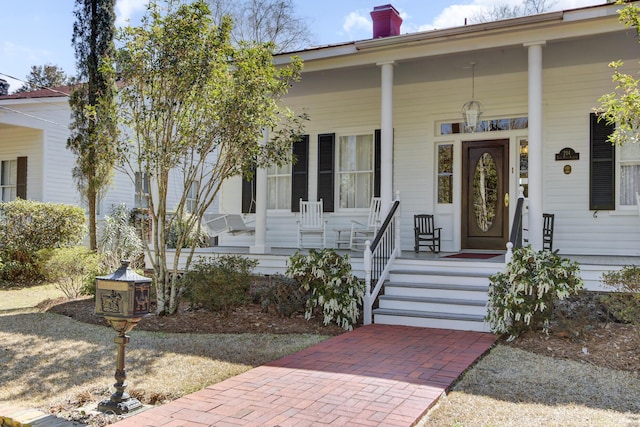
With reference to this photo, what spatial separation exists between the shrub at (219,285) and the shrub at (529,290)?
315 centimetres

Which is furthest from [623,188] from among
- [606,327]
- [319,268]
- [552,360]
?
[319,268]

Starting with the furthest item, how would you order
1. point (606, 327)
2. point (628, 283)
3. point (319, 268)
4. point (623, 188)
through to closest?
point (623, 188), point (319, 268), point (606, 327), point (628, 283)

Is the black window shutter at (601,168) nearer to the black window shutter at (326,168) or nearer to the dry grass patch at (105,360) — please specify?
the black window shutter at (326,168)

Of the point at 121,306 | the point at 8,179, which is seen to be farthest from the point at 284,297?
the point at 8,179

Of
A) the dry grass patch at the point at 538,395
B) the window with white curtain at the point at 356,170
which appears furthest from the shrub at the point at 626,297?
the window with white curtain at the point at 356,170

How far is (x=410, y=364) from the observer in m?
5.11

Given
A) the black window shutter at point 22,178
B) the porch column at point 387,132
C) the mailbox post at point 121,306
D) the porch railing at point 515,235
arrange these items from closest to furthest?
the mailbox post at point 121,306
the porch railing at point 515,235
the porch column at point 387,132
the black window shutter at point 22,178

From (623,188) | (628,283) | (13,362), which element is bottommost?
(13,362)

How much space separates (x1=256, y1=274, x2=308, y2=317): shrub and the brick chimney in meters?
4.75

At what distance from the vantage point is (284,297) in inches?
289

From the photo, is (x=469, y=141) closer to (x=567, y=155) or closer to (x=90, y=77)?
(x=567, y=155)

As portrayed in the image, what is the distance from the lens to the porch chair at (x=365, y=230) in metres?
9.18

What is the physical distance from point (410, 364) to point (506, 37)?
4.60 metres

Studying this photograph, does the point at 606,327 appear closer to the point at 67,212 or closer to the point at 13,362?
the point at 13,362
